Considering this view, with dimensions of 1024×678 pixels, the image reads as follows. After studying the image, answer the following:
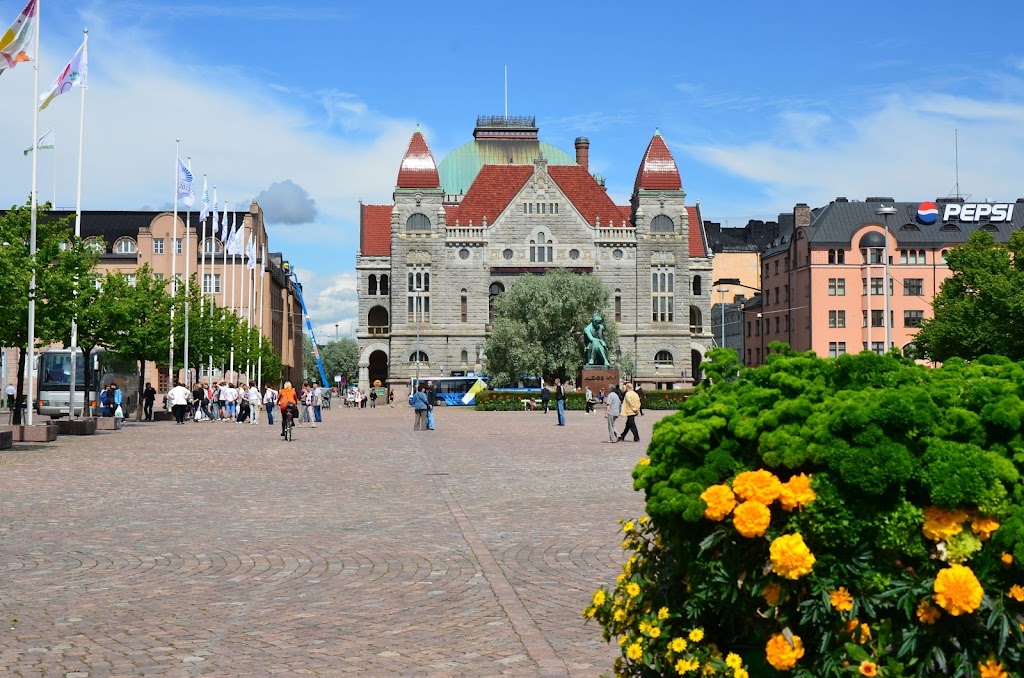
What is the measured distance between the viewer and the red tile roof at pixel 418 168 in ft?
364

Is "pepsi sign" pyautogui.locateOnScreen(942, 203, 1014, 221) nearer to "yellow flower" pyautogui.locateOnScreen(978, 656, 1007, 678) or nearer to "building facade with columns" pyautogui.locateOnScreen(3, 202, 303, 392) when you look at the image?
"building facade with columns" pyautogui.locateOnScreen(3, 202, 303, 392)

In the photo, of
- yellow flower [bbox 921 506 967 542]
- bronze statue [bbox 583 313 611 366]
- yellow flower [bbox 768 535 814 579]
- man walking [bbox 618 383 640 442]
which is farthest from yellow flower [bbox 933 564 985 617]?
bronze statue [bbox 583 313 611 366]

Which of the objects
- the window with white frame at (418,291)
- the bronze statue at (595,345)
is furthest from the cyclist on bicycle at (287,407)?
the window with white frame at (418,291)

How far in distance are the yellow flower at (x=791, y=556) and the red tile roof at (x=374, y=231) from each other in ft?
381

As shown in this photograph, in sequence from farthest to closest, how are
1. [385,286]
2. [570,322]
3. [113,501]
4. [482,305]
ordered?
[385,286] → [482,305] → [570,322] → [113,501]

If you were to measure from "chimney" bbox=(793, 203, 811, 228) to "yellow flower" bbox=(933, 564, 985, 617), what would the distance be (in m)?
99.1

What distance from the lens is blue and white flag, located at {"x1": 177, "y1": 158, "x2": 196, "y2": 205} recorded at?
49.7 metres

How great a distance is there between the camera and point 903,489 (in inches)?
187

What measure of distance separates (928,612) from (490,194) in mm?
110569

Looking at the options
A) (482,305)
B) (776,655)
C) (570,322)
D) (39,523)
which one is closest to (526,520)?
(39,523)

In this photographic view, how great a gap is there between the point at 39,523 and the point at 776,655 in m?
11.2

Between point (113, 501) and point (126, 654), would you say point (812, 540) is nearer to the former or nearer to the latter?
point (126, 654)

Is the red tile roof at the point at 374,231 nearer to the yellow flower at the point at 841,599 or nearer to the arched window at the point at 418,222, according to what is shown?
the arched window at the point at 418,222

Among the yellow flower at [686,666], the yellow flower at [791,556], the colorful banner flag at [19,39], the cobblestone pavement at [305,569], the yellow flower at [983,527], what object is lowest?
the cobblestone pavement at [305,569]
